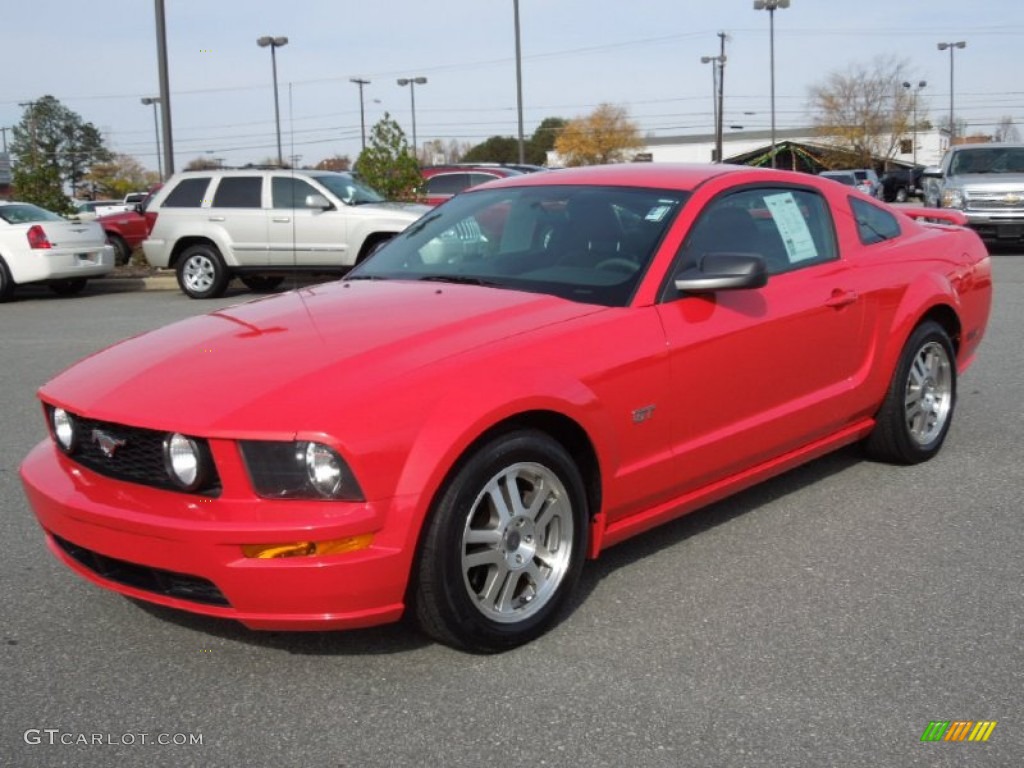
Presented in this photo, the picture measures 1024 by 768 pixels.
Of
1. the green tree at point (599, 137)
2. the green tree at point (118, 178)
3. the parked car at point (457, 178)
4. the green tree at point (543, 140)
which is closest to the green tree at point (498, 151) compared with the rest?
the green tree at point (543, 140)

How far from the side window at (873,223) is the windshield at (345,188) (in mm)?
10755

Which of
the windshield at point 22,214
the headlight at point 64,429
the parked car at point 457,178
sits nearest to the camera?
the headlight at point 64,429

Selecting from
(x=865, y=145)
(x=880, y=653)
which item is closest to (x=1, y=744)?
(x=880, y=653)

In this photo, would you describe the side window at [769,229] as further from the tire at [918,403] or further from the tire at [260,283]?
the tire at [260,283]

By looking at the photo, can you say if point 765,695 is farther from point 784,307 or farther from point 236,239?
point 236,239

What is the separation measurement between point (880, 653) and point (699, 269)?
4.94 ft

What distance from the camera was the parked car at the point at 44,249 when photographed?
620 inches

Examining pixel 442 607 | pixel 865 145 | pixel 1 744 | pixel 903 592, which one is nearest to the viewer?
pixel 1 744

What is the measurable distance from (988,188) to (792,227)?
15234mm

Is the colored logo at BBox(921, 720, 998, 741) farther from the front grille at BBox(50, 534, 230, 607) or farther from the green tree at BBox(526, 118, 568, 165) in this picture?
the green tree at BBox(526, 118, 568, 165)

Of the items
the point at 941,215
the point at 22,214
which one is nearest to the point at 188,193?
the point at 22,214

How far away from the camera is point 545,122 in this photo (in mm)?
122438

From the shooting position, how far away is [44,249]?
1577 centimetres

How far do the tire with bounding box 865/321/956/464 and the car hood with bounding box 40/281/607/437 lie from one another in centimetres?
202
